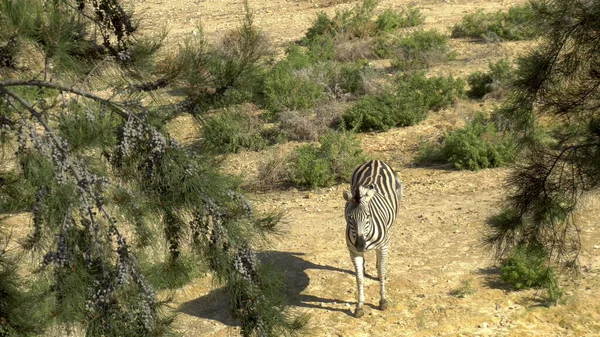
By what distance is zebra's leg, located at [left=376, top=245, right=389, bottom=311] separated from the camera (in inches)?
346

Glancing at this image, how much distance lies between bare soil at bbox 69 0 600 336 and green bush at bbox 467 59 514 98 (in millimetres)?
1166

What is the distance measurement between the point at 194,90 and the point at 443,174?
814 cm

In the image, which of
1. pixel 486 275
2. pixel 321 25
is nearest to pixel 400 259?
pixel 486 275

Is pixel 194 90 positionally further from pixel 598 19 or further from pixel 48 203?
pixel 598 19

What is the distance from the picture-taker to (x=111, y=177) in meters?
4.71

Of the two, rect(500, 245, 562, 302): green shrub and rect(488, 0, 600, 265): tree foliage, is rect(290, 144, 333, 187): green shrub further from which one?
rect(488, 0, 600, 265): tree foliage

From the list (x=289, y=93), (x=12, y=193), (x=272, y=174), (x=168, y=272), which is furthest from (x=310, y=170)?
(x=168, y=272)

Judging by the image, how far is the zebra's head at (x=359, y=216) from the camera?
8555 millimetres

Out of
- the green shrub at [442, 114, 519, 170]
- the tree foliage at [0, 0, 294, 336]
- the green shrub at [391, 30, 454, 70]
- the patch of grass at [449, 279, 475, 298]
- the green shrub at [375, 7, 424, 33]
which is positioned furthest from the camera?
the green shrub at [375, 7, 424, 33]

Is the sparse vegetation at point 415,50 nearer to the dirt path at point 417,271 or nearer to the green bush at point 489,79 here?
the green bush at point 489,79

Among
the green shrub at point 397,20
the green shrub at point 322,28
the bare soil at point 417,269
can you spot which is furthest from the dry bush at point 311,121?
the green shrub at point 397,20

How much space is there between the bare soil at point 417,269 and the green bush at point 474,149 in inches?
7.6

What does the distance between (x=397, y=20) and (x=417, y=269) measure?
11.3 meters

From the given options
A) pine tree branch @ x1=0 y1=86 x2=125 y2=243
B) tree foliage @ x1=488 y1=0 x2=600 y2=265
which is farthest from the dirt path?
pine tree branch @ x1=0 y1=86 x2=125 y2=243
